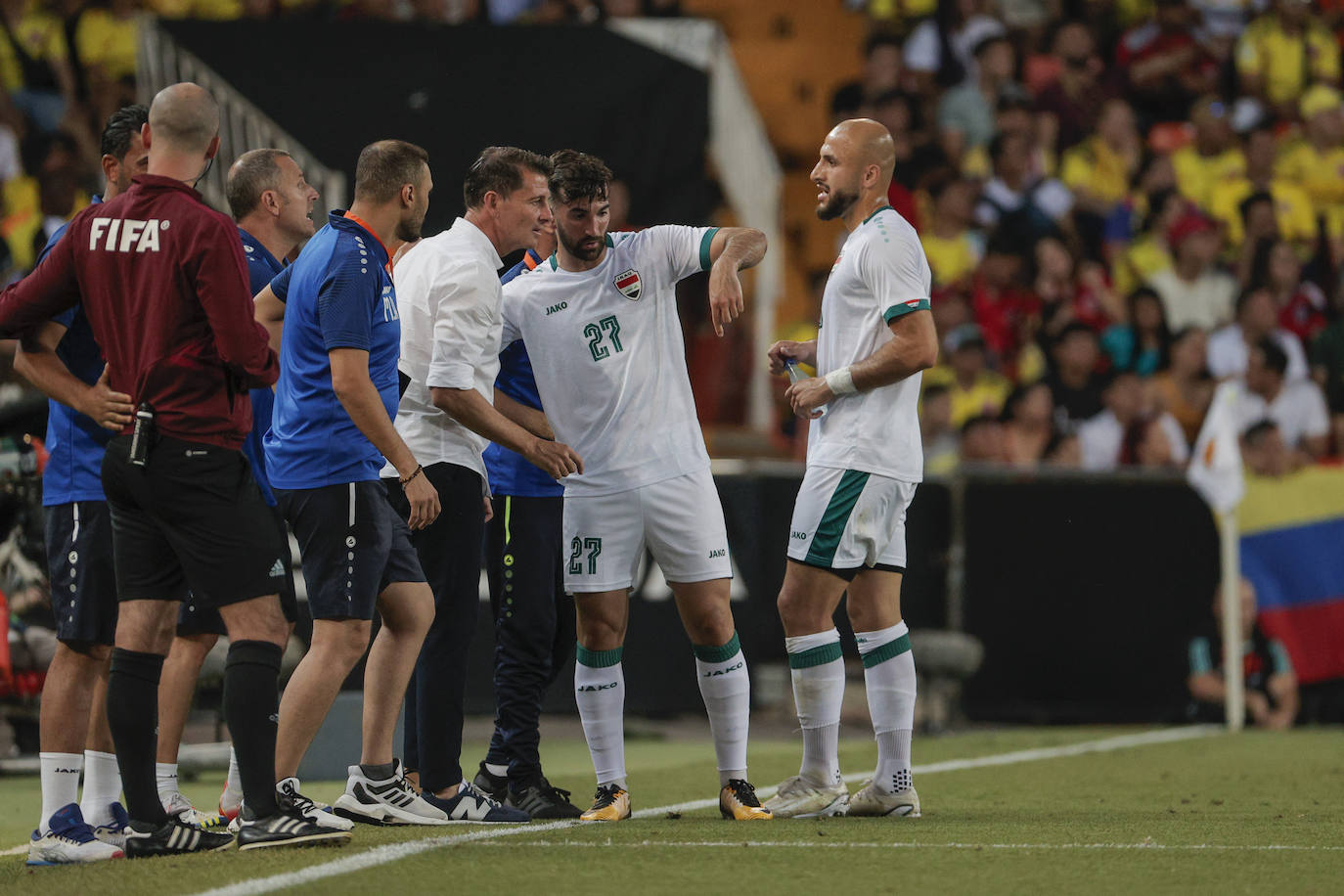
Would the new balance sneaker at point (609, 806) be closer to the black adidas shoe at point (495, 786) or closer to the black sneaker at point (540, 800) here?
the black sneaker at point (540, 800)

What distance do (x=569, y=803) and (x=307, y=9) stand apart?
389 inches

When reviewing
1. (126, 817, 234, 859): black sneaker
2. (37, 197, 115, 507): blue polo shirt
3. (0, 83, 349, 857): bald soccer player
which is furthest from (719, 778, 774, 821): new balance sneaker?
(37, 197, 115, 507): blue polo shirt

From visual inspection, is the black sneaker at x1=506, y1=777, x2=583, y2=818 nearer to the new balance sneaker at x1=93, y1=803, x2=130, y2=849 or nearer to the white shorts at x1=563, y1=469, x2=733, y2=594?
the white shorts at x1=563, y1=469, x2=733, y2=594

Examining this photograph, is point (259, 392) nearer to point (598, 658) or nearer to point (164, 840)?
point (598, 658)

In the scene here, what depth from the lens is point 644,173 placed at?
12047 mm

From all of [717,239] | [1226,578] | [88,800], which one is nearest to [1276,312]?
[1226,578]

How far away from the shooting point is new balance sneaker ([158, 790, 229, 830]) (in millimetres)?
6031

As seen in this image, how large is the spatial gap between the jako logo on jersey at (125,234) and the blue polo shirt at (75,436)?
489mm

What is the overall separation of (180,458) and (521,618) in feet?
6.17

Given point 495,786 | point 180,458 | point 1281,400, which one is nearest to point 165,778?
point 495,786

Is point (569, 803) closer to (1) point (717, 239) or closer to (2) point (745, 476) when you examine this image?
(1) point (717, 239)

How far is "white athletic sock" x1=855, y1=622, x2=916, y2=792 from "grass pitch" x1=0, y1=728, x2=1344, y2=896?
23cm

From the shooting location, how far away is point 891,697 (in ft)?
21.1

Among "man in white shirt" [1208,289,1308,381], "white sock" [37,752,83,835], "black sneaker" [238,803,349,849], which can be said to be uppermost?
"man in white shirt" [1208,289,1308,381]
